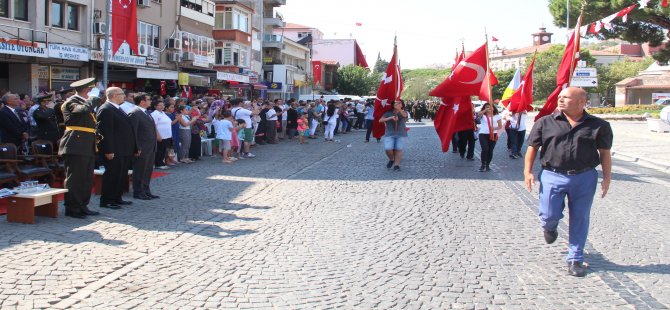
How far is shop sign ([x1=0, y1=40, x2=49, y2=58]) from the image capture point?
2091 centimetres

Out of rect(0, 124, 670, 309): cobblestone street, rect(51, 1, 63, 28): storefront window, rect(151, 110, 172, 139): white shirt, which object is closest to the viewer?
rect(0, 124, 670, 309): cobblestone street

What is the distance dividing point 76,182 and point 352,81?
247 feet

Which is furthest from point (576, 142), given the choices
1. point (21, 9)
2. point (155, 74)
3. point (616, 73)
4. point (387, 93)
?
point (616, 73)

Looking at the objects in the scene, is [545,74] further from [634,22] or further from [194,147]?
[194,147]

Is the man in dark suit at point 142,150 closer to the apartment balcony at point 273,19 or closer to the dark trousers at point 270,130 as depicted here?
the dark trousers at point 270,130

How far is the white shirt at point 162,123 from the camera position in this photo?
43.4 ft

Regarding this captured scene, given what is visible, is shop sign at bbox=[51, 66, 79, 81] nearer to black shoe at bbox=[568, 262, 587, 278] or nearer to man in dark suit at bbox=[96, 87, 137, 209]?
man in dark suit at bbox=[96, 87, 137, 209]

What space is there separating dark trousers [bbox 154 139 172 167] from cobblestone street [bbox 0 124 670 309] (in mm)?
2288

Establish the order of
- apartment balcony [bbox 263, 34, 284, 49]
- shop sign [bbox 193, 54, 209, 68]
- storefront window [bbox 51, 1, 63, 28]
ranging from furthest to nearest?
apartment balcony [bbox 263, 34, 284, 49]
shop sign [bbox 193, 54, 209, 68]
storefront window [bbox 51, 1, 63, 28]

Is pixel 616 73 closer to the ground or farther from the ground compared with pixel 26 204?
farther from the ground

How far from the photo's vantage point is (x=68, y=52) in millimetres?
24547

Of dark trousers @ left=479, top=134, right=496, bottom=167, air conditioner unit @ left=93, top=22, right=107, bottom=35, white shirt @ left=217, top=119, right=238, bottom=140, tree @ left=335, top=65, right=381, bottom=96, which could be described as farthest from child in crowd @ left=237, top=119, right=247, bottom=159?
tree @ left=335, top=65, right=381, bottom=96

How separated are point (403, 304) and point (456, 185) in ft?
24.5

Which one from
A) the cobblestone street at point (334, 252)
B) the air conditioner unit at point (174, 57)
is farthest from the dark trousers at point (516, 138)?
the air conditioner unit at point (174, 57)
